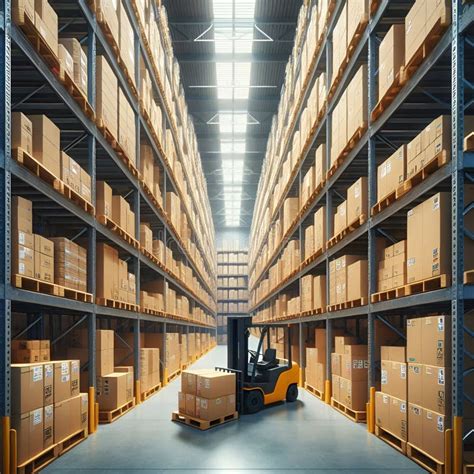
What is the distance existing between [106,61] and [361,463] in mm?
5696

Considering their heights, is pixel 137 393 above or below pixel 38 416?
below

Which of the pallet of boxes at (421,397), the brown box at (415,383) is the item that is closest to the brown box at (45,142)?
the pallet of boxes at (421,397)

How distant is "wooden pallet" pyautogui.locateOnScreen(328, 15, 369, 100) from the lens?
21.7ft

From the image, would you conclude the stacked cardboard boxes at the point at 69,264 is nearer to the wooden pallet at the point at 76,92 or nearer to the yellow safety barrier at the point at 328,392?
the wooden pallet at the point at 76,92

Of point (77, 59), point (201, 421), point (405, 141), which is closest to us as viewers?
point (77, 59)

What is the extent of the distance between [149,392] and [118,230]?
12.0ft

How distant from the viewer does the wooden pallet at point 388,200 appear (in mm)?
5402

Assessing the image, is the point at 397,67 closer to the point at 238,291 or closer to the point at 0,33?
the point at 0,33

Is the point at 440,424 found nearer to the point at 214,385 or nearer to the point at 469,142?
the point at 469,142

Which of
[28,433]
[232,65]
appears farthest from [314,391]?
[232,65]

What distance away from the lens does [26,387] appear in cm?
461

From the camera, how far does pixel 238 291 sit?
35344mm

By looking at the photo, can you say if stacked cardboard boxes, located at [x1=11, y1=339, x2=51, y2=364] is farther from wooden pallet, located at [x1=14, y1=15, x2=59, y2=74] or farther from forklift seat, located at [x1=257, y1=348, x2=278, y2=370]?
forklift seat, located at [x1=257, y1=348, x2=278, y2=370]

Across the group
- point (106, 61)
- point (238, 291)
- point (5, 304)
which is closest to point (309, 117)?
point (106, 61)
